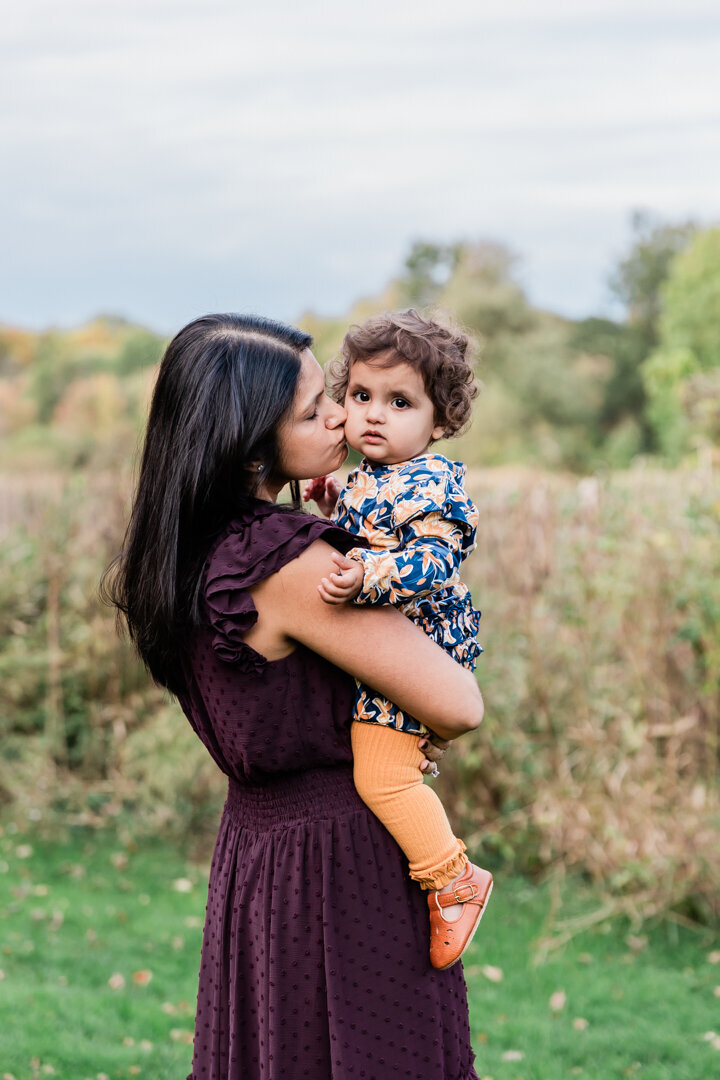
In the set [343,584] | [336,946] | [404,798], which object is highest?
[343,584]

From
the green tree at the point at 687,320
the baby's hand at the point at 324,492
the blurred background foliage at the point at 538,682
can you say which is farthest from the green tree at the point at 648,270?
the baby's hand at the point at 324,492

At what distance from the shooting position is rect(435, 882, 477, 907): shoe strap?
1838 millimetres

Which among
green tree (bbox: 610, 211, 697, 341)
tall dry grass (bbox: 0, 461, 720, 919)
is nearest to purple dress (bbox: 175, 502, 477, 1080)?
tall dry grass (bbox: 0, 461, 720, 919)

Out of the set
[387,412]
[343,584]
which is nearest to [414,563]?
[343,584]

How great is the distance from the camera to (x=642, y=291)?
31156 mm

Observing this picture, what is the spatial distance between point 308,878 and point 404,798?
20 cm

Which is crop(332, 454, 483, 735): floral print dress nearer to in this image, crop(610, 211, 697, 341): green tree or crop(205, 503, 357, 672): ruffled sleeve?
crop(205, 503, 357, 672): ruffled sleeve

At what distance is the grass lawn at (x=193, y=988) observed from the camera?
3.84 m

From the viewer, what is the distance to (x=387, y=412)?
197 centimetres

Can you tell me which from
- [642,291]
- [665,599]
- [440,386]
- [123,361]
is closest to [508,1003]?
[665,599]

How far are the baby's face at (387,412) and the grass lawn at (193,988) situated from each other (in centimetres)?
262

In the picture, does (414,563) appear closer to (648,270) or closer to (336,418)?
(336,418)

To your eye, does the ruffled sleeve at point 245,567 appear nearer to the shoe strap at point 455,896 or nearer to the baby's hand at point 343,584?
the baby's hand at point 343,584

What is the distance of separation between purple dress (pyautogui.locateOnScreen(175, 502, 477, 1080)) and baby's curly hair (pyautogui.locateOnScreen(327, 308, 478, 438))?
1.20ft
